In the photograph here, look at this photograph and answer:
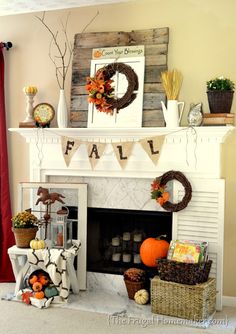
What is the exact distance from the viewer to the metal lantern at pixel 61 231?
12.4 ft

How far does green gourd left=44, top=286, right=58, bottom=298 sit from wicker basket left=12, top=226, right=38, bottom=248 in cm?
40

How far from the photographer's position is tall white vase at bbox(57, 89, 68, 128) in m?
3.91

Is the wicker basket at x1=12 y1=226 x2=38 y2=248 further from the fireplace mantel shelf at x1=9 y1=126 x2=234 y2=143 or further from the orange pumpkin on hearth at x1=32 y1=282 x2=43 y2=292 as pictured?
the fireplace mantel shelf at x1=9 y1=126 x2=234 y2=143

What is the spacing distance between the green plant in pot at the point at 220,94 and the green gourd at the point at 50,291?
1.90 m

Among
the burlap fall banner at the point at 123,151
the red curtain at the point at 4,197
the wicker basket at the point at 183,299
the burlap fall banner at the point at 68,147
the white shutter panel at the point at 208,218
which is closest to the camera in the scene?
the wicker basket at the point at 183,299

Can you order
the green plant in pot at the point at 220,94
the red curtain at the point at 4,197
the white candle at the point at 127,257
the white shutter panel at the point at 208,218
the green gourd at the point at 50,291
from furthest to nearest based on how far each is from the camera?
1. the red curtain at the point at 4,197
2. the white candle at the point at 127,257
3. the green gourd at the point at 50,291
4. the white shutter panel at the point at 208,218
5. the green plant in pot at the point at 220,94

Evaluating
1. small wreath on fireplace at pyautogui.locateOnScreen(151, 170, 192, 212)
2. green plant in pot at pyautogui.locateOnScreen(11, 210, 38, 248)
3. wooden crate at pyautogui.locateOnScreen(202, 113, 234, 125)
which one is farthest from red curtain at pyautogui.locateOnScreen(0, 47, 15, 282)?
wooden crate at pyautogui.locateOnScreen(202, 113, 234, 125)

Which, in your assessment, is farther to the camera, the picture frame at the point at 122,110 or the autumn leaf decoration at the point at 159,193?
the picture frame at the point at 122,110

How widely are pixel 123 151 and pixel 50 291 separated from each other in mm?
1276

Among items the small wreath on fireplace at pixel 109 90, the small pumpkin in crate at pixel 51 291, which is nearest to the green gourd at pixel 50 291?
the small pumpkin in crate at pixel 51 291

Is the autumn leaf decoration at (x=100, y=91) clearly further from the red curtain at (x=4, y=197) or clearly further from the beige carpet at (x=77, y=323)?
the beige carpet at (x=77, y=323)

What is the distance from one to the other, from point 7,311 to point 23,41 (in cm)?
239

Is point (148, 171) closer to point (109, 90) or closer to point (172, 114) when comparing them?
point (172, 114)

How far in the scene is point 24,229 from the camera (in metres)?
3.74
